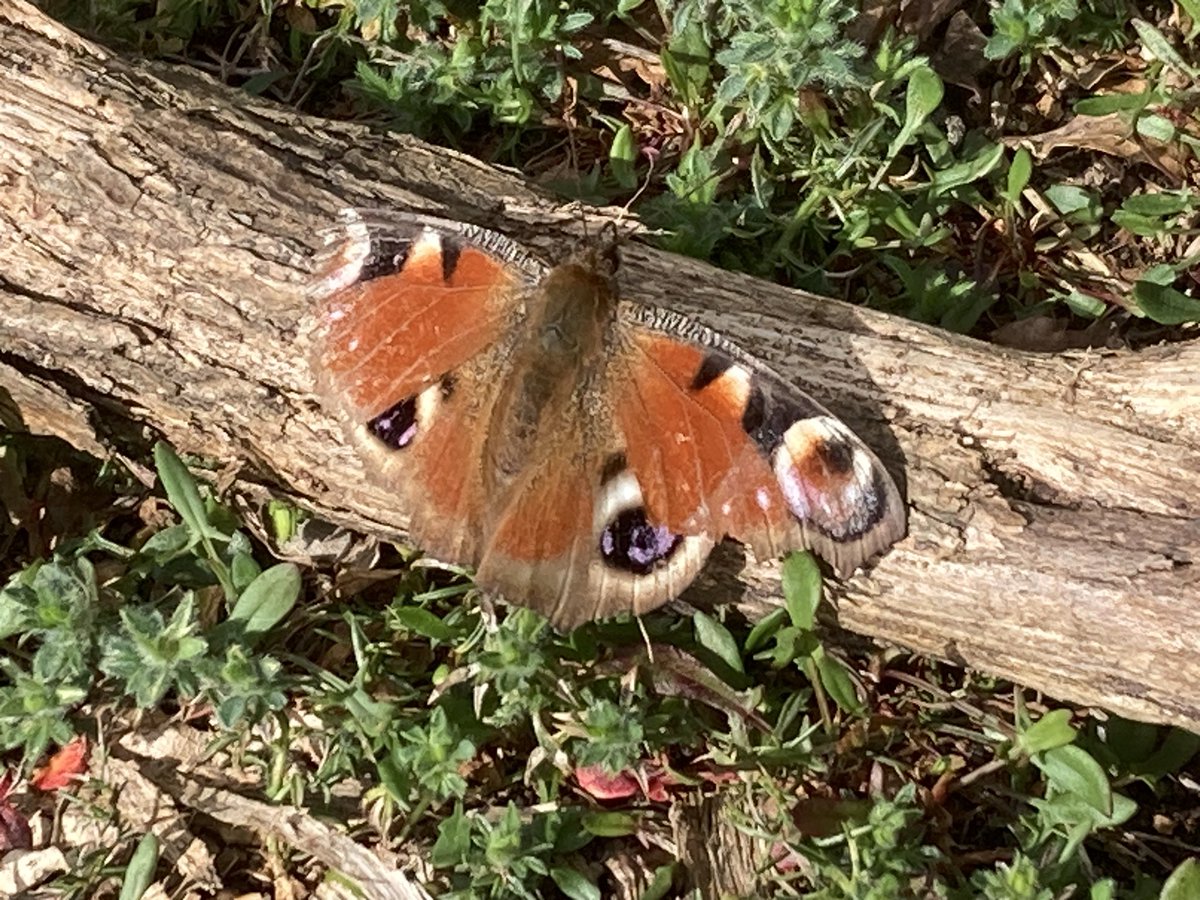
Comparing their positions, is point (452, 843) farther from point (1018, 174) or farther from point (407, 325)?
point (1018, 174)

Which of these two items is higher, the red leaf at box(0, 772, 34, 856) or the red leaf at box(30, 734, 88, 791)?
the red leaf at box(30, 734, 88, 791)

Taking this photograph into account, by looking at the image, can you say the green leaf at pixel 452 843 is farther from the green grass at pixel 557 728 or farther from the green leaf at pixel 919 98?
the green leaf at pixel 919 98

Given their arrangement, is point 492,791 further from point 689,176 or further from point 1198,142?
point 1198,142

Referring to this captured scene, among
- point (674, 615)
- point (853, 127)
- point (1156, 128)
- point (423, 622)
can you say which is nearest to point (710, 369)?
point (674, 615)

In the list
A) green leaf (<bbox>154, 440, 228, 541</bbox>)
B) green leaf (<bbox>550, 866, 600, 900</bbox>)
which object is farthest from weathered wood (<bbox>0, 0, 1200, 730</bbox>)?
green leaf (<bbox>550, 866, 600, 900</bbox>)

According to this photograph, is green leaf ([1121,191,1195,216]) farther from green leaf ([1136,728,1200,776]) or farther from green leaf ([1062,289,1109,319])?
green leaf ([1136,728,1200,776])

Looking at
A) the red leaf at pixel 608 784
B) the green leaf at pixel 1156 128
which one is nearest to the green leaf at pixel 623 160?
the green leaf at pixel 1156 128
